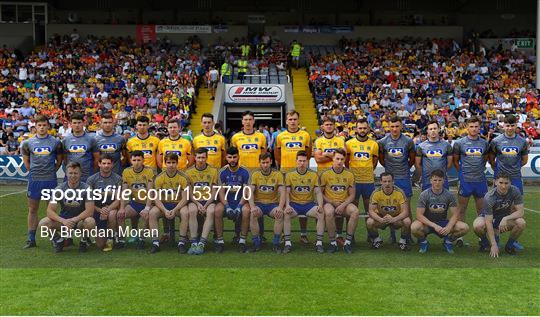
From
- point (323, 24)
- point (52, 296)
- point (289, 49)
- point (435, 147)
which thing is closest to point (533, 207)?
point (435, 147)

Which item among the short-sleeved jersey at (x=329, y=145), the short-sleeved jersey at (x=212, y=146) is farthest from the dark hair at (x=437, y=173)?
the short-sleeved jersey at (x=212, y=146)

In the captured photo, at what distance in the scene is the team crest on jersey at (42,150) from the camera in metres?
9.64

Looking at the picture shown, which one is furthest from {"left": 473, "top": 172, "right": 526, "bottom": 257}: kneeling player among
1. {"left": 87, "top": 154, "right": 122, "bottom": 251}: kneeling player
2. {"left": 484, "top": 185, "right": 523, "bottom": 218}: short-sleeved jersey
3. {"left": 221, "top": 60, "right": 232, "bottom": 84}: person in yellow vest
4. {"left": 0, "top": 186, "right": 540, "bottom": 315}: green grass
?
{"left": 221, "top": 60, "right": 232, "bottom": 84}: person in yellow vest

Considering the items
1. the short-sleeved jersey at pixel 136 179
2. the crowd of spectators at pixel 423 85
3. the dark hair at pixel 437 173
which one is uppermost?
the crowd of spectators at pixel 423 85

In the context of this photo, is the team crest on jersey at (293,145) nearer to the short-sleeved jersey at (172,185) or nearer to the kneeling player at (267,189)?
the kneeling player at (267,189)

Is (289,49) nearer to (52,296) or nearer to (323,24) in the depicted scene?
(323,24)

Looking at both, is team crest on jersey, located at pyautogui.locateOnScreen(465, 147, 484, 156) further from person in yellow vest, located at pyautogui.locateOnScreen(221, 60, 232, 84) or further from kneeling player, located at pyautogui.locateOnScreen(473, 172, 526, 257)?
person in yellow vest, located at pyautogui.locateOnScreen(221, 60, 232, 84)

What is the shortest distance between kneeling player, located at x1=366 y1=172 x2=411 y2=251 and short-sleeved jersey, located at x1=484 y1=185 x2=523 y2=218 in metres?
1.04

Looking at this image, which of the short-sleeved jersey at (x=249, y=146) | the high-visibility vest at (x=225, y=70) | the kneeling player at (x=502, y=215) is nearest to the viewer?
the kneeling player at (x=502, y=215)

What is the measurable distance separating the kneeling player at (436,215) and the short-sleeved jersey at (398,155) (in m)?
0.76

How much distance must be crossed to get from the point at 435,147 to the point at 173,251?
3.91 m

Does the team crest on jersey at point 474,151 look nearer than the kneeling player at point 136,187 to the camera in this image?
No

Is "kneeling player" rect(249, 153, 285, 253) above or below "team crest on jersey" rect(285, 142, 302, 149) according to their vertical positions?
below

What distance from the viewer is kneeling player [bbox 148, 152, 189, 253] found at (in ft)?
29.7
